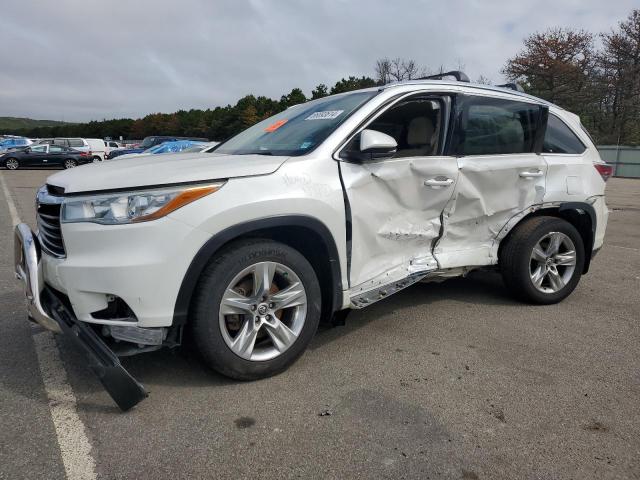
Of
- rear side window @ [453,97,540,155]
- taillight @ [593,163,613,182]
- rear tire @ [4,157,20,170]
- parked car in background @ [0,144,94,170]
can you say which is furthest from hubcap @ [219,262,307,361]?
rear tire @ [4,157,20,170]

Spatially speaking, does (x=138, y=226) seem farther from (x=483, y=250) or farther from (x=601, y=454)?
(x=483, y=250)

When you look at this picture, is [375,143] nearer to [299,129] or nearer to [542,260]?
[299,129]

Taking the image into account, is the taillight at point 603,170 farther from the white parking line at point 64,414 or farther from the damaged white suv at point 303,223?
the white parking line at point 64,414

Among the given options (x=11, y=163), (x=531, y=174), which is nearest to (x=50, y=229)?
(x=531, y=174)

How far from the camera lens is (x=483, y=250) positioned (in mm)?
4074

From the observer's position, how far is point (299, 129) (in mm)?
3549

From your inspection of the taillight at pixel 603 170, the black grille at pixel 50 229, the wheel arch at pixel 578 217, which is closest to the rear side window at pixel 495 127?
the wheel arch at pixel 578 217

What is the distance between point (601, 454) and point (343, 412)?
1.23 metres

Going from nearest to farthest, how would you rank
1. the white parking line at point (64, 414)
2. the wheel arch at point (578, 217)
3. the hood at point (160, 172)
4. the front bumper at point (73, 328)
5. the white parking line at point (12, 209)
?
the white parking line at point (64, 414) → the front bumper at point (73, 328) → the hood at point (160, 172) → the wheel arch at point (578, 217) → the white parking line at point (12, 209)

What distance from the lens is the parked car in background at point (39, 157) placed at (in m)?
26.4

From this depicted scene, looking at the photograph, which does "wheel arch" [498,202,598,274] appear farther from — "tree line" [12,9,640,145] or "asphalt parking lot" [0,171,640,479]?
"tree line" [12,9,640,145]

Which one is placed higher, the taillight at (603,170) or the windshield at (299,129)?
the windshield at (299,129)

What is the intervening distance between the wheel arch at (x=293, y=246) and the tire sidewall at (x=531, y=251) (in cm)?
188

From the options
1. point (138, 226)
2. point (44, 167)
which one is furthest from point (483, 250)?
point (44, 167)
